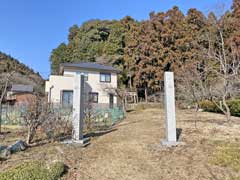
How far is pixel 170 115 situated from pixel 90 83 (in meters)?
15.9

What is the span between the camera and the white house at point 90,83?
66.2 ft

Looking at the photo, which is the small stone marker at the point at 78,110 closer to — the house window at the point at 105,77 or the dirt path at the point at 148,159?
the dirt path at the point at 148,159

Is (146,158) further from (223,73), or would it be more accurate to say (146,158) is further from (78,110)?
(223,73)

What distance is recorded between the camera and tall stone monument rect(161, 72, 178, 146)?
6.84 m

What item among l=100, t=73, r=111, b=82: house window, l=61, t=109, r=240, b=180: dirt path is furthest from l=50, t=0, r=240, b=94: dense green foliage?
l=61, t=109, r=240, b=180: dirt path

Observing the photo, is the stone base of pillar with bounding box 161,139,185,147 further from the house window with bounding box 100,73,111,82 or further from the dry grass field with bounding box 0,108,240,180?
the house window with bounding box 100,73,111,82

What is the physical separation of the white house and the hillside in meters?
8.30

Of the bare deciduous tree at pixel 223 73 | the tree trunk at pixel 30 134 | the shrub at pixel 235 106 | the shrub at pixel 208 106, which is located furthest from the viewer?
the shrub at pixel 208 106

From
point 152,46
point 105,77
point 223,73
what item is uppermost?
point 152,46

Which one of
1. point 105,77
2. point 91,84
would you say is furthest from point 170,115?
point 105,77

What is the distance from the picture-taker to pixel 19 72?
3459 cm

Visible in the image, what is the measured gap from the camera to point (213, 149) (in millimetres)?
6156

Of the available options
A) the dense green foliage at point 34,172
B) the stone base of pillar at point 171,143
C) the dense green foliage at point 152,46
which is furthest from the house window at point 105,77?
the dense green foliage at point 34,172

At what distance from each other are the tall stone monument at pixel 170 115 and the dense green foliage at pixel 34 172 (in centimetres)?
336
